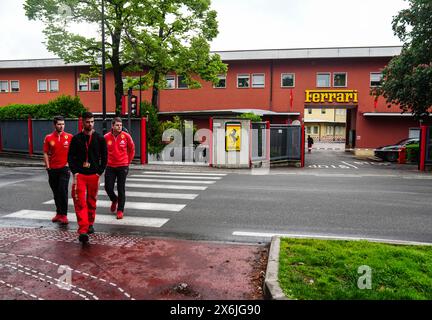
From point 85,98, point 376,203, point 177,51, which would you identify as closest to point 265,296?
point 376,203

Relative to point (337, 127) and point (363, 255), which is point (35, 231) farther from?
point (337, 127)

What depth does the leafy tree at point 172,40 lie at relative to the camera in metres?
20.0

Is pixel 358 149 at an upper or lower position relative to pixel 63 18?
lower

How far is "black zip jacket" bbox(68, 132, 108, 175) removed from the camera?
580 cm

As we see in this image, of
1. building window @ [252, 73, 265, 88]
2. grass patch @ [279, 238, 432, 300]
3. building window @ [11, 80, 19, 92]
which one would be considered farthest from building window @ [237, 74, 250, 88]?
grass patch @ [279, 238, 432, 300]

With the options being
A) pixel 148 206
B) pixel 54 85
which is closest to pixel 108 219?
pixel 148 206

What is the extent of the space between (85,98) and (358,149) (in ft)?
81.4

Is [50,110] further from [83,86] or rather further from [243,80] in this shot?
[243,80]

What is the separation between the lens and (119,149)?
728cm

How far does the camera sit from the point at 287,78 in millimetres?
30734

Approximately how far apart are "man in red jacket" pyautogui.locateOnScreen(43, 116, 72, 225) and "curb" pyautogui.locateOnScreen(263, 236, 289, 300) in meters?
4.11

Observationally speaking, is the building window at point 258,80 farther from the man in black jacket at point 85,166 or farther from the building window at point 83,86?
the man in black jacket at point 85,166

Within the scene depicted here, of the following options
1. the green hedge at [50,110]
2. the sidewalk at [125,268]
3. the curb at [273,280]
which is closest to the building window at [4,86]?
the green hedge at [50,110]

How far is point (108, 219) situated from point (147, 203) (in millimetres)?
1591
